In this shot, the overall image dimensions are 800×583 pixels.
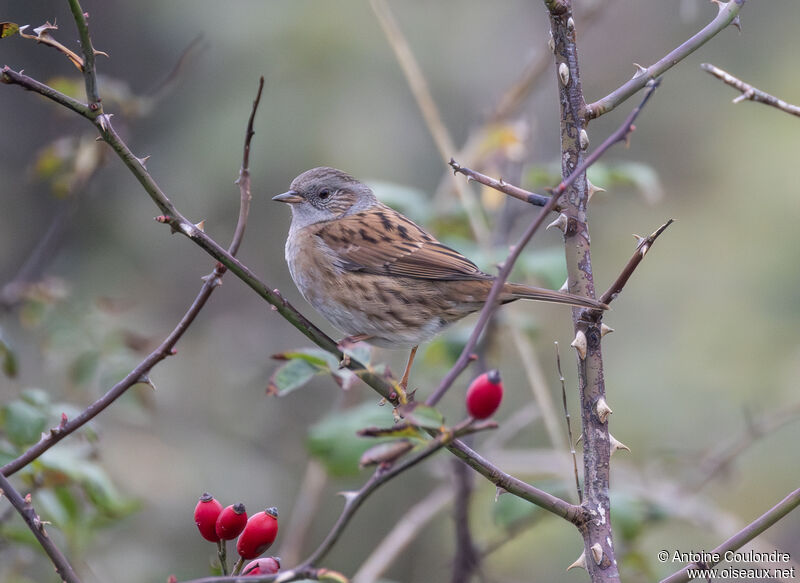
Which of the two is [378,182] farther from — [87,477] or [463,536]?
[87,477]

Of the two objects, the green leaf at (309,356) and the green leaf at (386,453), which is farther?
the green leaf at (309,356)

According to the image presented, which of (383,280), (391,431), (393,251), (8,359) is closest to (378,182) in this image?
(393,251)

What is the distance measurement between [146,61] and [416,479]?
4120 millimetres

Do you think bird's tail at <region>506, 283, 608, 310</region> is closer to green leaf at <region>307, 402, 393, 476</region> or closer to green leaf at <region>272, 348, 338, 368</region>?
green leaf at <region>307, 402, 393, 476</region>

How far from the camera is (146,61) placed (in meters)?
7.35

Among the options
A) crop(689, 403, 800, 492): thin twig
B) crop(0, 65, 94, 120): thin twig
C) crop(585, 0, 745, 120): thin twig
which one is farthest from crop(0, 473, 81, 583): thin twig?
crop(689, 403, 800, 492): thin twig

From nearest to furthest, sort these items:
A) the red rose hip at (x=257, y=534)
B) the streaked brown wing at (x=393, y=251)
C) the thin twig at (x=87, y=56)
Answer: the thin twig at (x=87, y=56), the red rose hip at (x=257, y=534), the streaked brown wing at (x=393, y=251)

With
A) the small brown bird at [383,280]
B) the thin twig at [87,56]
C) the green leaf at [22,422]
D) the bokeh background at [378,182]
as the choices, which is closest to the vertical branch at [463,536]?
the small brown bird at [383,280]

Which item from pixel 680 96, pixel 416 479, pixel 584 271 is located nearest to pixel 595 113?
pixel 584 271

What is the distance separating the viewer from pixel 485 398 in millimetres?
1538

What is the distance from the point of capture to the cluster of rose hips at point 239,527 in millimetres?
1945

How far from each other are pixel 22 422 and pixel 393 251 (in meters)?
1.93

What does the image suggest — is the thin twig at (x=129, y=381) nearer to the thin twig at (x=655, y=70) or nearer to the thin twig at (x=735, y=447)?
the thin twig at (x=655, y=70)

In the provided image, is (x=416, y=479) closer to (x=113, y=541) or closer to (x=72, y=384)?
(x=113, y=541)
